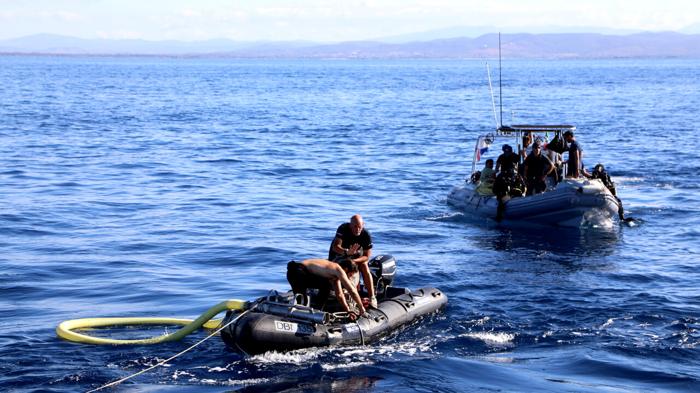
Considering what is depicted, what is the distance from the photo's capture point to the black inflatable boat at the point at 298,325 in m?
13.2

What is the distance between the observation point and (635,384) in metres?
12.8

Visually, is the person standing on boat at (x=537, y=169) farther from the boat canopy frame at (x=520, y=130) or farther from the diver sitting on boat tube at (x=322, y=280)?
the diver sitting on boat tube at (x=322, y=280)

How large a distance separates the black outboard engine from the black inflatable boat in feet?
2.86

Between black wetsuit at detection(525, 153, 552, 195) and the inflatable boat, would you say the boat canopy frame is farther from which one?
black wetsuit at detection(525, 153, 552, 195)

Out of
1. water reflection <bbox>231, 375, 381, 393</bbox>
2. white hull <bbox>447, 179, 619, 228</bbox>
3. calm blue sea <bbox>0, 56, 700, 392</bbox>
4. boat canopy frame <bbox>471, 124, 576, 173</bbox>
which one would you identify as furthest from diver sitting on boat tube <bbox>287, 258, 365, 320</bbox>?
boat canopy frame <bbox>471, 124, 576, 173</bbox>

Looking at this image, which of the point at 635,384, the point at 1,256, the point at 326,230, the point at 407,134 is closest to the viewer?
the point at 635,384

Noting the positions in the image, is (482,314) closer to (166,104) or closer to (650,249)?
(650,249)

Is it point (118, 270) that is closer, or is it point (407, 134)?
point (118, 270)

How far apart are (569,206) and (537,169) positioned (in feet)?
3.98

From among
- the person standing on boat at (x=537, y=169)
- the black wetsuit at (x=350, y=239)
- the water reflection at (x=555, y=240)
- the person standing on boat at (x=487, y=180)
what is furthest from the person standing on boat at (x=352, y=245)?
the person standing on boat at (x=487, y=180)

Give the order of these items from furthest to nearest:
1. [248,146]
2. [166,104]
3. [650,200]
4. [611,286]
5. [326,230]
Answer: [166,104] → [248,146] → [650,200] → [326,230] → [611,286]

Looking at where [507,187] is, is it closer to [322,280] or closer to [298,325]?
[322,280]

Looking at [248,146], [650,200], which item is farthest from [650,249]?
[248,146]

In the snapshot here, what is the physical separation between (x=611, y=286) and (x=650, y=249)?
12.4ft
